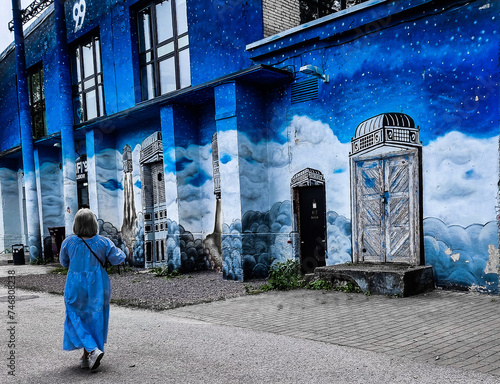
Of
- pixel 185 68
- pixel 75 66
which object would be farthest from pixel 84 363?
pixel 75 66

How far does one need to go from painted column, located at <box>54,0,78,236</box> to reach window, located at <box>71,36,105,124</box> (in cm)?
122

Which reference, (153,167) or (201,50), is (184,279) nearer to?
(153,167)

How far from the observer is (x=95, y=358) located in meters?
4.52

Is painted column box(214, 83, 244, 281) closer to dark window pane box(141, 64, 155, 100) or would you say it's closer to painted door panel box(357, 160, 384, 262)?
painted door panel box(357, 160, 384, 262)

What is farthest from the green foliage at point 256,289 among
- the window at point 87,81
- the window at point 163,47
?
the window at point 87,81

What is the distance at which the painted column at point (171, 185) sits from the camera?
12.1 m

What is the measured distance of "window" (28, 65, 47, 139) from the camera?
1861 centimetres

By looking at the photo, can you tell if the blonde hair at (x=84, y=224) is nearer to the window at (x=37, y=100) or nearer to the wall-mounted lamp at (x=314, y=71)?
the wall-mounted lamp at (x=314, y=71)

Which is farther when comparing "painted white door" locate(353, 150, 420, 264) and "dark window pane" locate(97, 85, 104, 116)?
"dark window pane" locate(97, 85, 104, 116)

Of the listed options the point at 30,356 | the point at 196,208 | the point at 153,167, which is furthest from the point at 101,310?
the point at 153,167

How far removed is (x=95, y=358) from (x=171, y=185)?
792 centimetres

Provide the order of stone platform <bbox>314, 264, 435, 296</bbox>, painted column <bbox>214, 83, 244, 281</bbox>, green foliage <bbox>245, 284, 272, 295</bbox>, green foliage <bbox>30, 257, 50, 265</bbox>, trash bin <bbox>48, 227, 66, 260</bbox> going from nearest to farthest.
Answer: stone platform <bbox>314, 264, 435, 296</bbox> → green foliage <bbox>245, 284, 272, 295</bbox> → painted column <bbox>214, 83, 244, 281</bbox> → trash bin <bbox>48, 227, 66, 260</bbox> → green foliage <bbox>30, 257, 50, 265</bbox>

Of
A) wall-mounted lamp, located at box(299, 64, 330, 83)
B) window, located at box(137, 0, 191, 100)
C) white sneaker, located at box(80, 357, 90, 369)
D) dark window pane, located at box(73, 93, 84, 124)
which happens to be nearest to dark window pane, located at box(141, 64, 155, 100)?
window, located at box(137, 0, 191, 100)

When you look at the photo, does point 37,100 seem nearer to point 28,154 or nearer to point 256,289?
point 28,154
